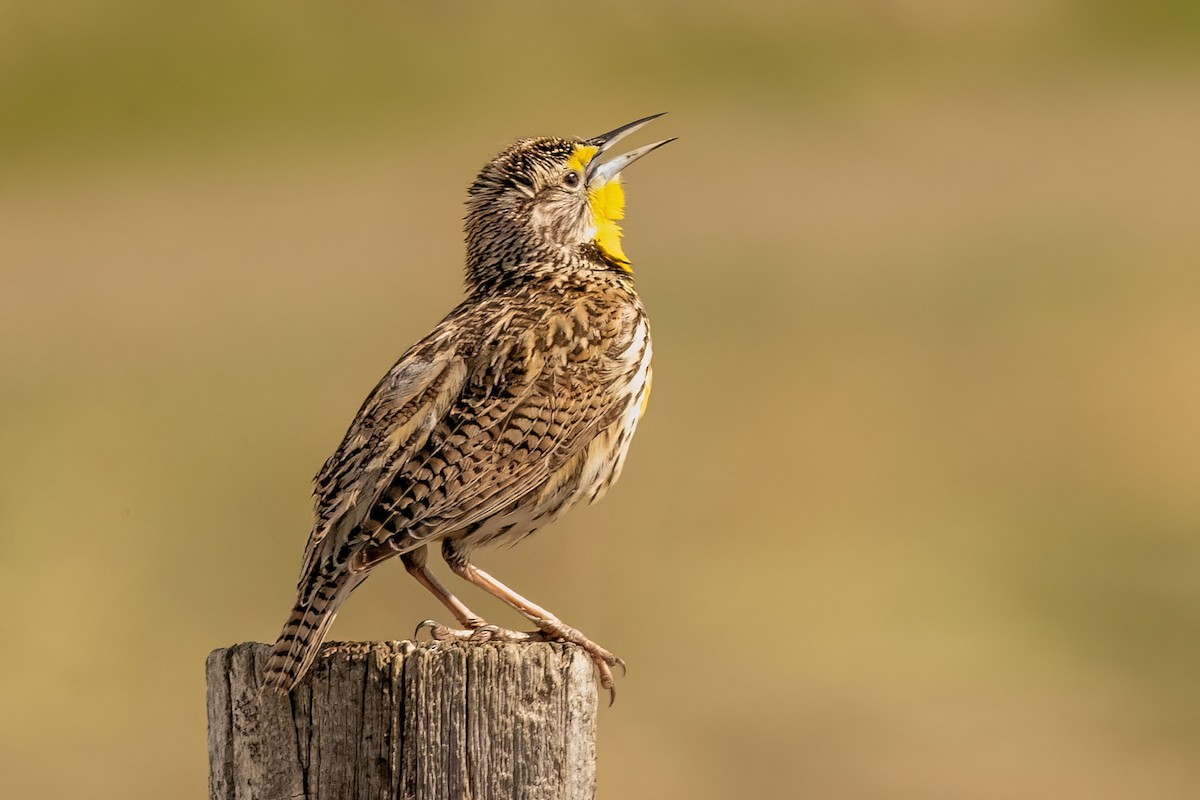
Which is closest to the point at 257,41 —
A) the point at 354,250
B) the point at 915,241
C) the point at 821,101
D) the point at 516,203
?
the point at 821,101

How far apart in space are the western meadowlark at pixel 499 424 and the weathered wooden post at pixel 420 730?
261mm

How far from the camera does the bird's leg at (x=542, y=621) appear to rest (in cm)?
531

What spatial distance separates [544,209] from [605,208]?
0.76 feet

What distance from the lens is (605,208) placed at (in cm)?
677

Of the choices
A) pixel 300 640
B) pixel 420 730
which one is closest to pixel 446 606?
pixel 300 640

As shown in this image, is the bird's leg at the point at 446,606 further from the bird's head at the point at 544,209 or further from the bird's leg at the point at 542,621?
the bird's head at the point at 544,209

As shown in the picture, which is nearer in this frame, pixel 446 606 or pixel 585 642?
pixel 585 642

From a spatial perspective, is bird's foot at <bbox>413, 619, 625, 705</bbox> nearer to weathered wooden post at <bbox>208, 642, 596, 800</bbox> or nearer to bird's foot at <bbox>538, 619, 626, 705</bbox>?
bird's foot at <bbox>538, 619, 626, 705</bbox>

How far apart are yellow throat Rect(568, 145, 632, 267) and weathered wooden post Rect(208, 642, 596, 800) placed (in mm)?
2517

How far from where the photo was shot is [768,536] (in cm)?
1819

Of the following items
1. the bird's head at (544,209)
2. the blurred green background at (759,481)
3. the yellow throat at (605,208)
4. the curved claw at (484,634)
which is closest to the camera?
the curved claw at (484,634)

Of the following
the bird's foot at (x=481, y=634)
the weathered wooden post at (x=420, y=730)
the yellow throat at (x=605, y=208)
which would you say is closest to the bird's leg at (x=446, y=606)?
the bird's foot at (x=481, y=634)

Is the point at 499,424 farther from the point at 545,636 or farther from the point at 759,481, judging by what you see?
the point at 759,481

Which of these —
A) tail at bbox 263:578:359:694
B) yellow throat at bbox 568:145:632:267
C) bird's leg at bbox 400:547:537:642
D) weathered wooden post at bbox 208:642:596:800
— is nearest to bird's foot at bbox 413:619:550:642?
bird's leg at bbox 400:547:537:642
